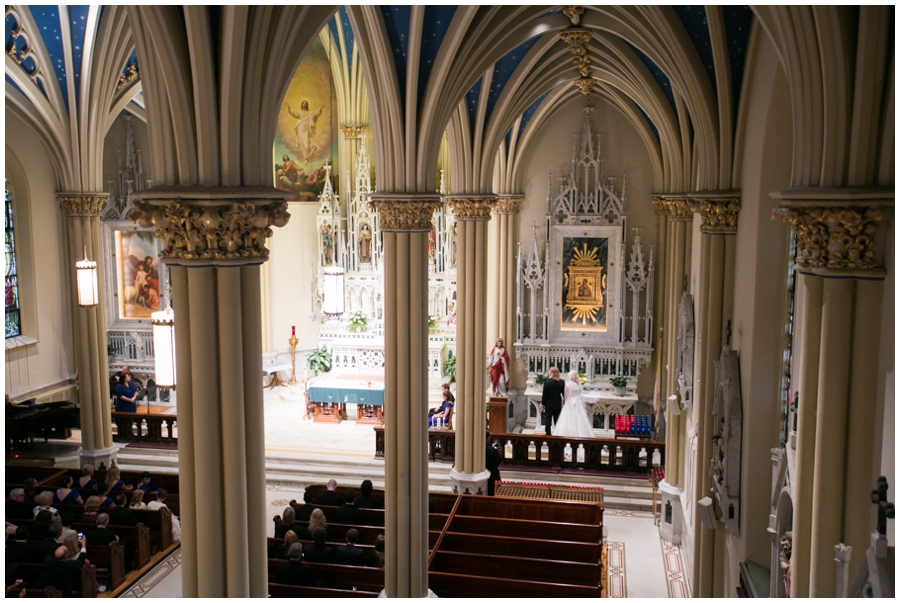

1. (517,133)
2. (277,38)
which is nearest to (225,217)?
(277,38)

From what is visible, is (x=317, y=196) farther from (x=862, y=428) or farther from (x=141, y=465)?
(x=862, y=428)

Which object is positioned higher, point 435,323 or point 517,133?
point 517,133

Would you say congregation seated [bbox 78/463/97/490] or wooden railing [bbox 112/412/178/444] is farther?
wooden railing [bbox 112/412/178/444]

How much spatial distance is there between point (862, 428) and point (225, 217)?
4.42 meters

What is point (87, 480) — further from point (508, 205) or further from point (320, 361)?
point (508, 205)

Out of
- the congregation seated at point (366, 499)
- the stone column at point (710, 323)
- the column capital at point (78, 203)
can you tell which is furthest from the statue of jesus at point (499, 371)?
the column capital at point (78, 203)

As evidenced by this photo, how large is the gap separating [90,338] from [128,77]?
15.4ft

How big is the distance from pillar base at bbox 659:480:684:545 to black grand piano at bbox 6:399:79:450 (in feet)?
38.6

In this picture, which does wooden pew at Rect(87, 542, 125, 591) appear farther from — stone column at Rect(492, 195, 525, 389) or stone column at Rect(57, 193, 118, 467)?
stone column at Rect(492, 195, 525, 389)

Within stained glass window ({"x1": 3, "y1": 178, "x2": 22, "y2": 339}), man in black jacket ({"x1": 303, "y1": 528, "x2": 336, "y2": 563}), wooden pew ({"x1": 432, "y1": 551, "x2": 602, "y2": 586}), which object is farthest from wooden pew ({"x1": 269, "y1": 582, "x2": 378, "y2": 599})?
stained glass window ({"x1": 3, "y1": 178, "x2": 22, "y2": 339})

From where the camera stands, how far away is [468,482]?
13.5 metres

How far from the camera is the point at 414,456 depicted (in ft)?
32.1

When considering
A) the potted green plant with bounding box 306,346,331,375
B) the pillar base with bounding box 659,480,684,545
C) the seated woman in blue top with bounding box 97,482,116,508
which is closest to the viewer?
the seated woman in blue top with bounding box 97,482,116,508

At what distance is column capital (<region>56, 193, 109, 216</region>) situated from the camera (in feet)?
45.6
